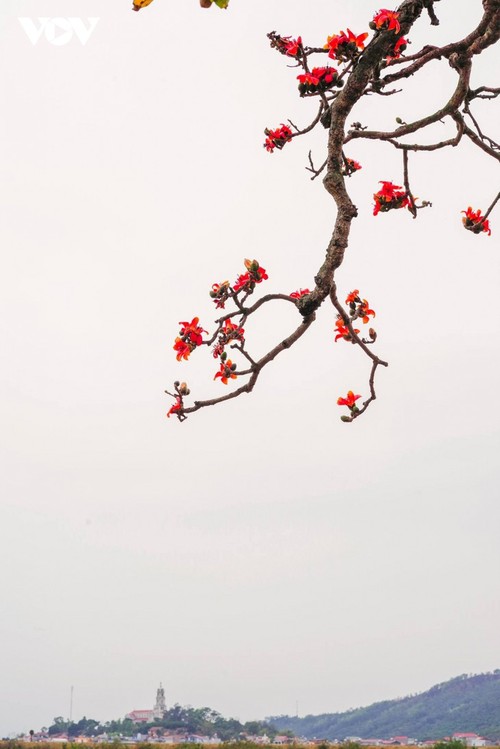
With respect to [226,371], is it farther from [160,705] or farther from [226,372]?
[160,705]

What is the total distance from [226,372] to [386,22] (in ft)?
4.44


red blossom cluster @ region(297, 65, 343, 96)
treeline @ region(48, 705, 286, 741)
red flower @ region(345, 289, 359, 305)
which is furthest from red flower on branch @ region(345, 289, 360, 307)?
treeline @ region(48, 705, 286, 741)

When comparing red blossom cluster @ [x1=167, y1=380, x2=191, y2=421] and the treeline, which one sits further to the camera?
the treeline

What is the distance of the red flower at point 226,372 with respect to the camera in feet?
11.8

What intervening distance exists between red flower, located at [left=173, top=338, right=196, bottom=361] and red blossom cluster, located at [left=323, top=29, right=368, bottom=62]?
4.31ft

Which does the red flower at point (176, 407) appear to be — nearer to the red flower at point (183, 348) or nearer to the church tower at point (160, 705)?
the red flower at point (183, 348)

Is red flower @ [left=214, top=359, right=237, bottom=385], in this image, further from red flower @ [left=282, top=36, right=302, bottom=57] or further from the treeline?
the treeline

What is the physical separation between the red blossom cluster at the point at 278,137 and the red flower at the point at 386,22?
105 cm

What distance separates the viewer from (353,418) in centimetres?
378

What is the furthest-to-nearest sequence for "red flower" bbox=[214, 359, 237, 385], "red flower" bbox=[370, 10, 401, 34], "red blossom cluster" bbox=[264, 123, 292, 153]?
"red blossom cluster" bbox=[264, 123, 292, 153] < "red flower" bbox=[214, 359, 237, 385] < "red flower" bbox=[370, 10, 401, 34]

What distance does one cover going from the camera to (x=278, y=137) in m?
4.04

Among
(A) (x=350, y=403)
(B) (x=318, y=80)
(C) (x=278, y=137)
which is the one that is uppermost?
(C) (x=278, y=137)

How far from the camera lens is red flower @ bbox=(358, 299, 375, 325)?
4121 mm

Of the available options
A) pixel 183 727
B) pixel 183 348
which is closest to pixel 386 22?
pixel 183 348
